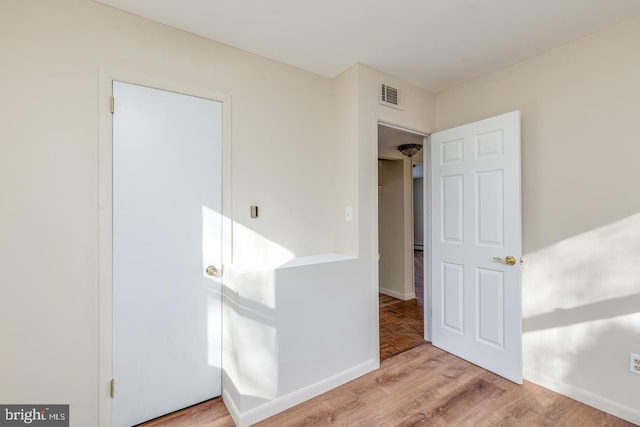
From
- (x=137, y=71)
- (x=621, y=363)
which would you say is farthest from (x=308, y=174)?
(x=621, y=363)

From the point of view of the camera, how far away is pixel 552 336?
2131 millimetres

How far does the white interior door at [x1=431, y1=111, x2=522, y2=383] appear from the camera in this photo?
2.21m

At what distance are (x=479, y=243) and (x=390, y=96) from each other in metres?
1.53

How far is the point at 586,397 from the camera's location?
1.95 m

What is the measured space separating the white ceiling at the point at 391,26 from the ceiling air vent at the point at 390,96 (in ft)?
0.64

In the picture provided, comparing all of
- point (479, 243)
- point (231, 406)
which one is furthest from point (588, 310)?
point (231, 406)

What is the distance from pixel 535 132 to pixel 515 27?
81 cm

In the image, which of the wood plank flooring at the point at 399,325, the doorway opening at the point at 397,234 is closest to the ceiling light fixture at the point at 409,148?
the doorway opening at the point at 397,234

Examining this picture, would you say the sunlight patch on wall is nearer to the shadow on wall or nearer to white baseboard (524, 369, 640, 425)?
the shadow on wall

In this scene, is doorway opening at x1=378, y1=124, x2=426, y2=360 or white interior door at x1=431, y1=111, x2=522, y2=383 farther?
doorway opening at x1=378, y1=124, x2=426, y2=360

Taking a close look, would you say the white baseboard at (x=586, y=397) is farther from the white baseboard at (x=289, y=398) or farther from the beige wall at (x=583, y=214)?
the white baseboard at (x=289, y=398)

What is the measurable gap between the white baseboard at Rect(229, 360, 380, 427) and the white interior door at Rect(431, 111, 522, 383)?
96cm

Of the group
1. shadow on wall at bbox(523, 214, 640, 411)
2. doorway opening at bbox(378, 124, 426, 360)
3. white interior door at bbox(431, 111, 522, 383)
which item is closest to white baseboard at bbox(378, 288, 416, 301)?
doorway opening at bbox(378, 124, 426, 360)

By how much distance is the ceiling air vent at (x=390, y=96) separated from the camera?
2.49m
